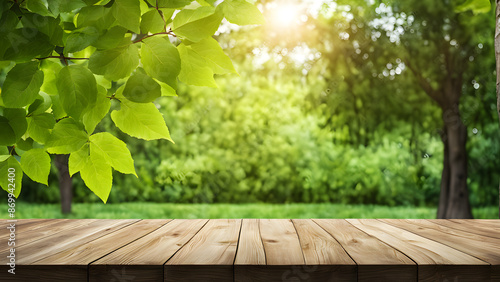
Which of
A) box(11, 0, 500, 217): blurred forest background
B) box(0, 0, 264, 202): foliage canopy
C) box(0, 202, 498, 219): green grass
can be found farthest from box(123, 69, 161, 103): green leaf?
box(0, 202, 498, 219): green grass

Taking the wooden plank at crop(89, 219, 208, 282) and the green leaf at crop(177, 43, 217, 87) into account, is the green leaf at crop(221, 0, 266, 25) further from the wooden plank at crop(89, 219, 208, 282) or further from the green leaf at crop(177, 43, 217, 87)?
the wooden plank at crop(89, 219, 208, 282)

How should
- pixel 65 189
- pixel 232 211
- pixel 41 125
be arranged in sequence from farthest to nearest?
pixel 232 211 < pixel 65 189 < pixel 41 125

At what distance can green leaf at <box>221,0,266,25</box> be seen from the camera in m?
0.72

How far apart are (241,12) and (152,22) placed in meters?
0.15

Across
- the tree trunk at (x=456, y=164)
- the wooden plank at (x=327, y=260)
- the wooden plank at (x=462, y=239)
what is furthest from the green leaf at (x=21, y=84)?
the tree trunk at (x=456, y=164)

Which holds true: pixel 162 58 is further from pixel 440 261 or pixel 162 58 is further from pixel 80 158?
pixel 440 261

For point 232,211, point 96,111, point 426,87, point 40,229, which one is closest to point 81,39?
point 96,111

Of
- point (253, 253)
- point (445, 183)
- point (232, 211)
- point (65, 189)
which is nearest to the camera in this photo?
point (253, 253)

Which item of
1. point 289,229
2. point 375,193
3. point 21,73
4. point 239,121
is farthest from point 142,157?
point 21,73

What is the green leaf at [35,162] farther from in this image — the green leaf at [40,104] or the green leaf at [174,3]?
the green leaf at [174,3]

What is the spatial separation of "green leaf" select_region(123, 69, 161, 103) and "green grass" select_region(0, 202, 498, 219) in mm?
5864

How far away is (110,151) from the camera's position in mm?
786

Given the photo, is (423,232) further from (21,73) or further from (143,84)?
(21,73)

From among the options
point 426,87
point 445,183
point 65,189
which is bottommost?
point 65,189
